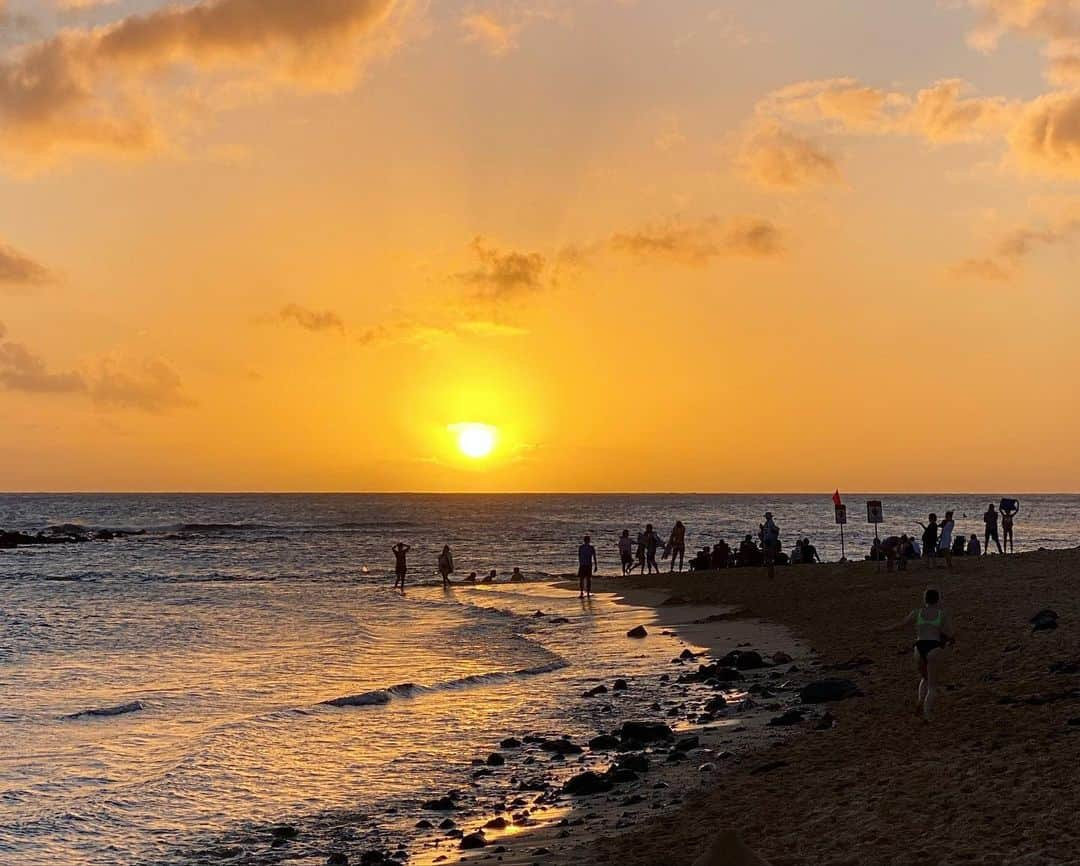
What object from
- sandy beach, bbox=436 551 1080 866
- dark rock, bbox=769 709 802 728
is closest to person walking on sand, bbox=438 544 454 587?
sandy beach, bbox=436 551 1080 866

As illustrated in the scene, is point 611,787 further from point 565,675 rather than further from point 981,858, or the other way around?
point 565,675

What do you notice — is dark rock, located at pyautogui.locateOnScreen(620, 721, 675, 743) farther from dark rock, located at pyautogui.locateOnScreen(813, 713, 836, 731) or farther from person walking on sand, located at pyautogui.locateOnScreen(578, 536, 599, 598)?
person walking on sand, located at pyautogui.locateOnScreen(578, 536, 599, 598)

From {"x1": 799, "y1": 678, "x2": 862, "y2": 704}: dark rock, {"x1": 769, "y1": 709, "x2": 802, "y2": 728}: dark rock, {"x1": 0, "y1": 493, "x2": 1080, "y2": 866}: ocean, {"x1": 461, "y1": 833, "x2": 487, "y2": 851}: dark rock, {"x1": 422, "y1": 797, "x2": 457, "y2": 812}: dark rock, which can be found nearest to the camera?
{"x1": 461, "y1": 833, "x2": 487, "y2": 851}: dark rock

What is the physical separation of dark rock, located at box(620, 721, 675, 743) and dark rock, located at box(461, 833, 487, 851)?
459cm

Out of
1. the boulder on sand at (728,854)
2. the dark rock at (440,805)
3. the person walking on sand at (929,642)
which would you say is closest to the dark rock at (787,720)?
the person walking on sand at (929,642)

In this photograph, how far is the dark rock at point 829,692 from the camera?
1645cm

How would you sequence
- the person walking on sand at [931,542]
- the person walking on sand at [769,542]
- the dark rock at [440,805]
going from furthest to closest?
the person walking on sand at [769,542] < the person walking on sand at [931,542] < the dark rock at [440,805]

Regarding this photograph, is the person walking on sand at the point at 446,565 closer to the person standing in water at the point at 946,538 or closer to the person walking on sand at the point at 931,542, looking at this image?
the person walking on sand at the point at 931,542

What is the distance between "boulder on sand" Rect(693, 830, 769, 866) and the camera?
21.3 ft

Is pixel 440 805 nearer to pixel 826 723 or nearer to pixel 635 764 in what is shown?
pixel 635 764

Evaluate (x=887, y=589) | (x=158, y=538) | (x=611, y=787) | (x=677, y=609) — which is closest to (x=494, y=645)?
(x=677, y=609)

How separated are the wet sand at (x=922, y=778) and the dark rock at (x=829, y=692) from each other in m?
0.26

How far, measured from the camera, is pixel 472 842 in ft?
36.2

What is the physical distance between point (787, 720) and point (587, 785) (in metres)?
3.92
